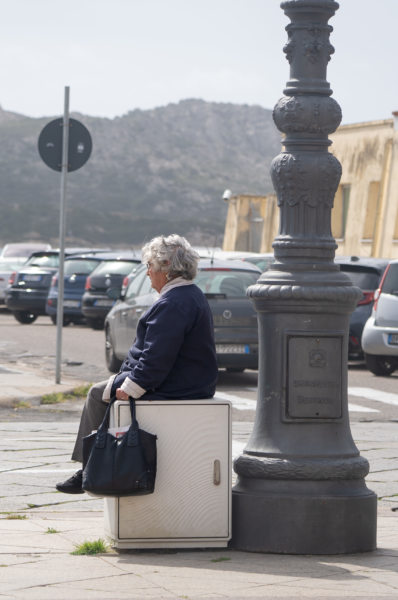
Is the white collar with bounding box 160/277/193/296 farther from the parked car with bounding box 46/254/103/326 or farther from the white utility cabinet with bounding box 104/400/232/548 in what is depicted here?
the parked car with bounding box 46/254/103/326

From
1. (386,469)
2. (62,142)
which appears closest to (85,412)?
(386,469)

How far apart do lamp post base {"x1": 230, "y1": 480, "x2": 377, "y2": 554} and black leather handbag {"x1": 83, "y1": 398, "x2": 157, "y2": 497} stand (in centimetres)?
54

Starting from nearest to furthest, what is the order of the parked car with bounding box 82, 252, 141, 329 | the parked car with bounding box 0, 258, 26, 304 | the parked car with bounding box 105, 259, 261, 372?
the parked car with bounding box 105, 259, 261, 372 → the parked car with bounding box 82, 252, 141, 329 → the parked car with bounding box 0, 258, 26, 304

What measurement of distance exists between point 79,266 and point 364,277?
11184 mm

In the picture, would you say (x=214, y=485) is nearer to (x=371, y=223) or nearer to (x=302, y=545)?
(x=302, y=545)

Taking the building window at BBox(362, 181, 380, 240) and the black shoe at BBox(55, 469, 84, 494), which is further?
the building window at BBox(362, 181, 380, 240)

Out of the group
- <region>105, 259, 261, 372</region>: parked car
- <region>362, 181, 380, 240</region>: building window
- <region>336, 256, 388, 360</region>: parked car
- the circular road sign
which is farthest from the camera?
<region>362, 181, 380, 240</region>: building window

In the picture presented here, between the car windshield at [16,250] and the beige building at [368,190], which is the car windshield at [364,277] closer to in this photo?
the beige building at [368,190]

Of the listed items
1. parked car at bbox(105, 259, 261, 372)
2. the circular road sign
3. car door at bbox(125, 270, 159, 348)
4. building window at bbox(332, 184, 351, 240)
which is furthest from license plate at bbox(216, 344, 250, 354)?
building window at bbox(332, 184, 351, 240)

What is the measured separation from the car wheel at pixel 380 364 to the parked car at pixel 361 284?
0.73 meters

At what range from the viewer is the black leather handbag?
20.1ft

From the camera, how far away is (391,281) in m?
17.4

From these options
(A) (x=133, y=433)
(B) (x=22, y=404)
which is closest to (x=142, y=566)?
(A) (x=133, y=433)

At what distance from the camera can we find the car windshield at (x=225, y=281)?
52.2 ft
